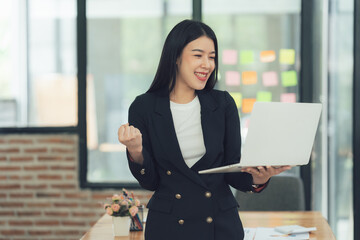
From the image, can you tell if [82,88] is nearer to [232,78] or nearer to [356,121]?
[232,78]

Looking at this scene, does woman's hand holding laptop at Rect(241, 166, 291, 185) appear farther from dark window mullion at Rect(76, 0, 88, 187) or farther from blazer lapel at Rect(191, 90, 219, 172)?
dark window mullion at Rect(76, 0, 88, 187)

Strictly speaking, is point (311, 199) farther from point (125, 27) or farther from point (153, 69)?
point (125, 27)

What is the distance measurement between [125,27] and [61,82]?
0.71m

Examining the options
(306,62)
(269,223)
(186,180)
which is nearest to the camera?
(186,180)

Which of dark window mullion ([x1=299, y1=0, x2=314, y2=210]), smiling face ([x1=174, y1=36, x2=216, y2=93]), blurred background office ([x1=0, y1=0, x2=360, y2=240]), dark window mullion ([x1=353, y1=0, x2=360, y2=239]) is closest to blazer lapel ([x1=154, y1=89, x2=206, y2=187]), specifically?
smiling face ([x1=174, y1=36, x2=216, y2=93])

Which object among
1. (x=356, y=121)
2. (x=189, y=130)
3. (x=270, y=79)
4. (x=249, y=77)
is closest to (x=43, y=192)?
(x=249, y=77)

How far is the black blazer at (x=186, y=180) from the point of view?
163 cm

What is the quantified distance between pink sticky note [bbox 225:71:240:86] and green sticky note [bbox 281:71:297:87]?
36 centimetres

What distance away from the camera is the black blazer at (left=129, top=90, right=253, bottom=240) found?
64.3 inches

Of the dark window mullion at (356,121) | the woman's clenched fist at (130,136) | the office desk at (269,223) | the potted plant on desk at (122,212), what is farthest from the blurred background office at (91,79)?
the woman's clenched fist at (130,136)

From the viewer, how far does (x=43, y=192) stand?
173 inches

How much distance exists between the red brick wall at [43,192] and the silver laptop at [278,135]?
2944 millimetres

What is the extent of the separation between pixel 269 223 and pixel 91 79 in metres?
2.34

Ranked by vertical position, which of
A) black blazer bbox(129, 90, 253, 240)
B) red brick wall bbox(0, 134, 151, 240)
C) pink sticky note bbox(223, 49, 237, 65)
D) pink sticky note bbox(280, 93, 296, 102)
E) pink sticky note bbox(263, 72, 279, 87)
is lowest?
red brick wall bbox(0, 134, 151, 240)
